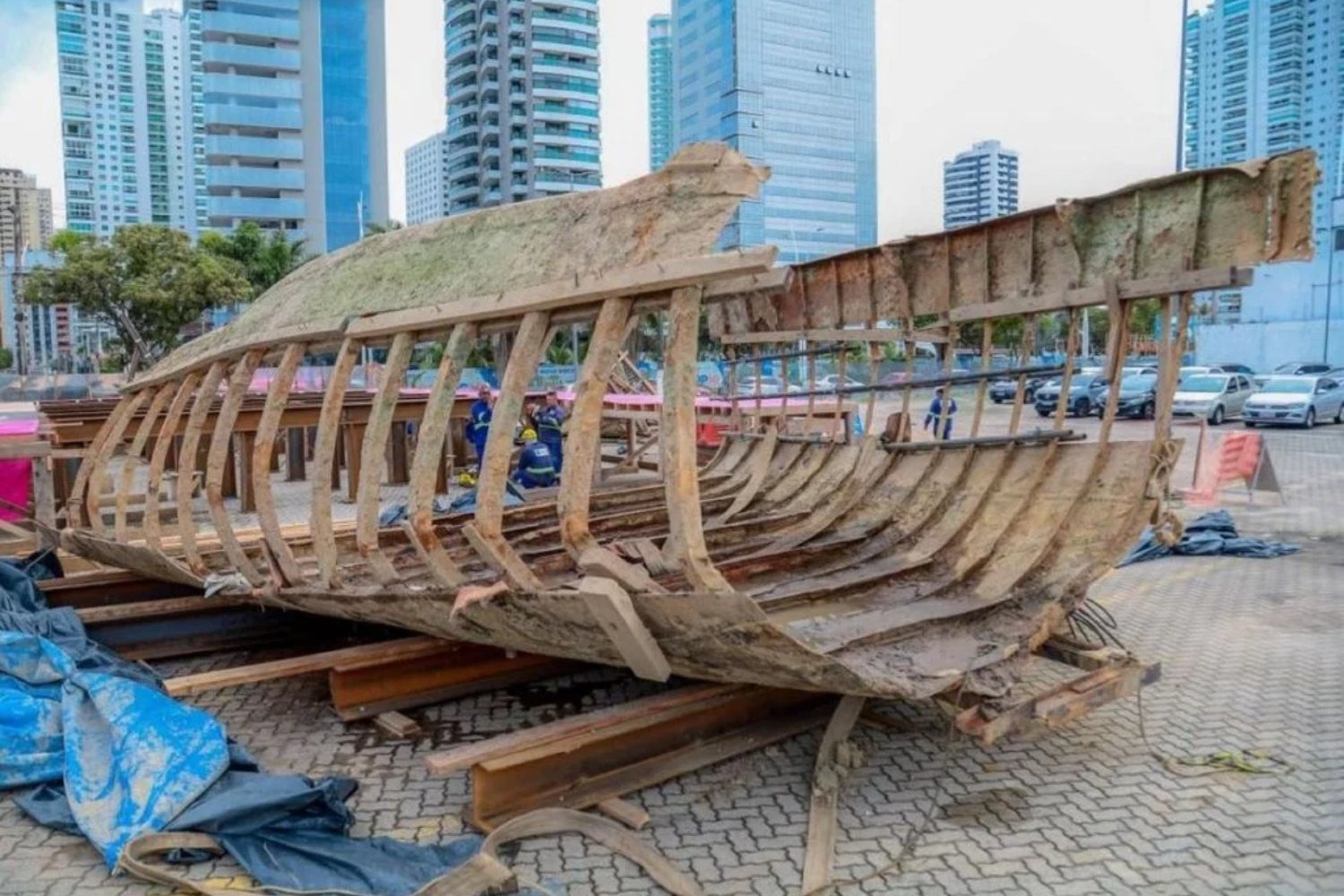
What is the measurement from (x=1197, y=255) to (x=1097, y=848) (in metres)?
3.02

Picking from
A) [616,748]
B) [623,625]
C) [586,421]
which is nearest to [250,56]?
[586,421]

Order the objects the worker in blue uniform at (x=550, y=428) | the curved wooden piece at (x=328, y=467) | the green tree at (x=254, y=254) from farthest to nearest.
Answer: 1. the green tree at (x=254, y=254)
2. the worker in blue uniform at (x=550, y=428)
3. the curved wooden piece at (x=328, y=467)

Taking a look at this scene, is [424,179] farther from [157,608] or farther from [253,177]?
[157,608]

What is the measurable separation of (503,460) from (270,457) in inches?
71.6

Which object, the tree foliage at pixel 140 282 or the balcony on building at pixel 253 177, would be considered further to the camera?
the balcony on building at pixel 253 177

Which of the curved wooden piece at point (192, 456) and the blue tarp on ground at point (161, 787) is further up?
the curved wooden piece at point (192, 456)

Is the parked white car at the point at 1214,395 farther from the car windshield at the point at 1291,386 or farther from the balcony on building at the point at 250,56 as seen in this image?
the balcony on building at the point at 250,56

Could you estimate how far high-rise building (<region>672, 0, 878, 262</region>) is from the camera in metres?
85.0

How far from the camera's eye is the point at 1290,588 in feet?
27.2

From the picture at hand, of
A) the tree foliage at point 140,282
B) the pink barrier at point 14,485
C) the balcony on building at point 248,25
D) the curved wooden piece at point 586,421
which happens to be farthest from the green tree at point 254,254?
the balcony on building at point 248,25

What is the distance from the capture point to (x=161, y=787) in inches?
155

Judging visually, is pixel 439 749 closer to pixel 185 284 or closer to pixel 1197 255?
pixel 1197 255

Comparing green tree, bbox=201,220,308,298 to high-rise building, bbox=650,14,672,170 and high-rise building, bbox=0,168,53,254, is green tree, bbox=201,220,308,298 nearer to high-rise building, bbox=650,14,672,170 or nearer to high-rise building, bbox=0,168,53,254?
high-rise building, bbox=0,168,53,254

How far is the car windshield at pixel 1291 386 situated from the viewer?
2472 centimetres
